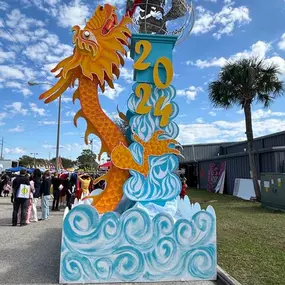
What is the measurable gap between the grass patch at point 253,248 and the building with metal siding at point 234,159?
283 inches

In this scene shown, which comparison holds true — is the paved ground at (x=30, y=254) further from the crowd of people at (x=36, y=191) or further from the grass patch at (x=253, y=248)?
the grass patch at (x=253, y=248)

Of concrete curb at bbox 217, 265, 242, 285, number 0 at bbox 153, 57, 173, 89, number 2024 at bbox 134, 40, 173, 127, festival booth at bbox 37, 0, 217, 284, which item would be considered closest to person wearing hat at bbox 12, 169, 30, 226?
festival booth at bbox 37, 0, 217, 284

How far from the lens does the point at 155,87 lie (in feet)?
19.7

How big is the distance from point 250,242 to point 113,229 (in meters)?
3.80

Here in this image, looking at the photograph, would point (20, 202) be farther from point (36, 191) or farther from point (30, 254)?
point (30, 254)

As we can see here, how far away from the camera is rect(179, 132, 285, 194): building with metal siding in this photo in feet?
58.1

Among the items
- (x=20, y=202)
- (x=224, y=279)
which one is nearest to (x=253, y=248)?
(x=224, y=279)

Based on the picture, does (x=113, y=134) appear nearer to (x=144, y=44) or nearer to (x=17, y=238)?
(x=144, y=44)

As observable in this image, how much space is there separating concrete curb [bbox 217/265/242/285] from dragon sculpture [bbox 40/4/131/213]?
203 cm

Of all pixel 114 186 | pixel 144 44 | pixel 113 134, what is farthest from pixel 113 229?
pixel 144 44

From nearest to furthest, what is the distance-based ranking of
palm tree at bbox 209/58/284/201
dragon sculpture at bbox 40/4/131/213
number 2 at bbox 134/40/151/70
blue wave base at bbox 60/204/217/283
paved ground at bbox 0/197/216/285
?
blue wave base at bbox 60/204/217/283 < paved ground at bbox 0/197/216/285 < dragon sculpture at bbox 40/4/131/213 < number 2 at bbox 134/40/151/70 < palm tree at bbox 209/58/284/201

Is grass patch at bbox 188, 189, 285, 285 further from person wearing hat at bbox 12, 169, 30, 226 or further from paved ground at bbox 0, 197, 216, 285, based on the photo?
person wearing hat at bbox 12, 169, 30, 226

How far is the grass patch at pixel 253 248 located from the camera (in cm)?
503

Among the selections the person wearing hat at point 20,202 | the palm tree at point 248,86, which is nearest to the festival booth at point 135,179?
the person wearing hat at point 20,202
